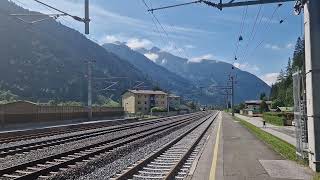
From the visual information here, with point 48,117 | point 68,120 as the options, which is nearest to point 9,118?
point 48,117

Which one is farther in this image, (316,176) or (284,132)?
(284,132)

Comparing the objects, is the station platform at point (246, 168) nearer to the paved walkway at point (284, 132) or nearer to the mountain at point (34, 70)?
the paved walkway at point (284, 132)

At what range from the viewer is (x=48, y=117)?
174 ft

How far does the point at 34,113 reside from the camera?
48969 millimetres

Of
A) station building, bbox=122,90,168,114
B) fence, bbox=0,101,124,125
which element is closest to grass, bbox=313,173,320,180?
fence, bbox=0,101,124,125

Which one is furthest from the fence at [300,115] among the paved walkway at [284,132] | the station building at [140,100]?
the station building at [140,100]

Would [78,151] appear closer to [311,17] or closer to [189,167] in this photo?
[189,167]

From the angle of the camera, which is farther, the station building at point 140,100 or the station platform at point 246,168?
the station building at point 140,100

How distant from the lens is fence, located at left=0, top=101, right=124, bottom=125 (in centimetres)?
4305

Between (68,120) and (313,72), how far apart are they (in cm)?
4803

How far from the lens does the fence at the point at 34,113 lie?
43.0 m

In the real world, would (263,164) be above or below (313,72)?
below

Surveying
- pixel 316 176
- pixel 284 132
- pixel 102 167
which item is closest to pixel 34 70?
pixel 284 132

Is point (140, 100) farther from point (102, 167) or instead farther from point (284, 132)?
point (102, 167)
